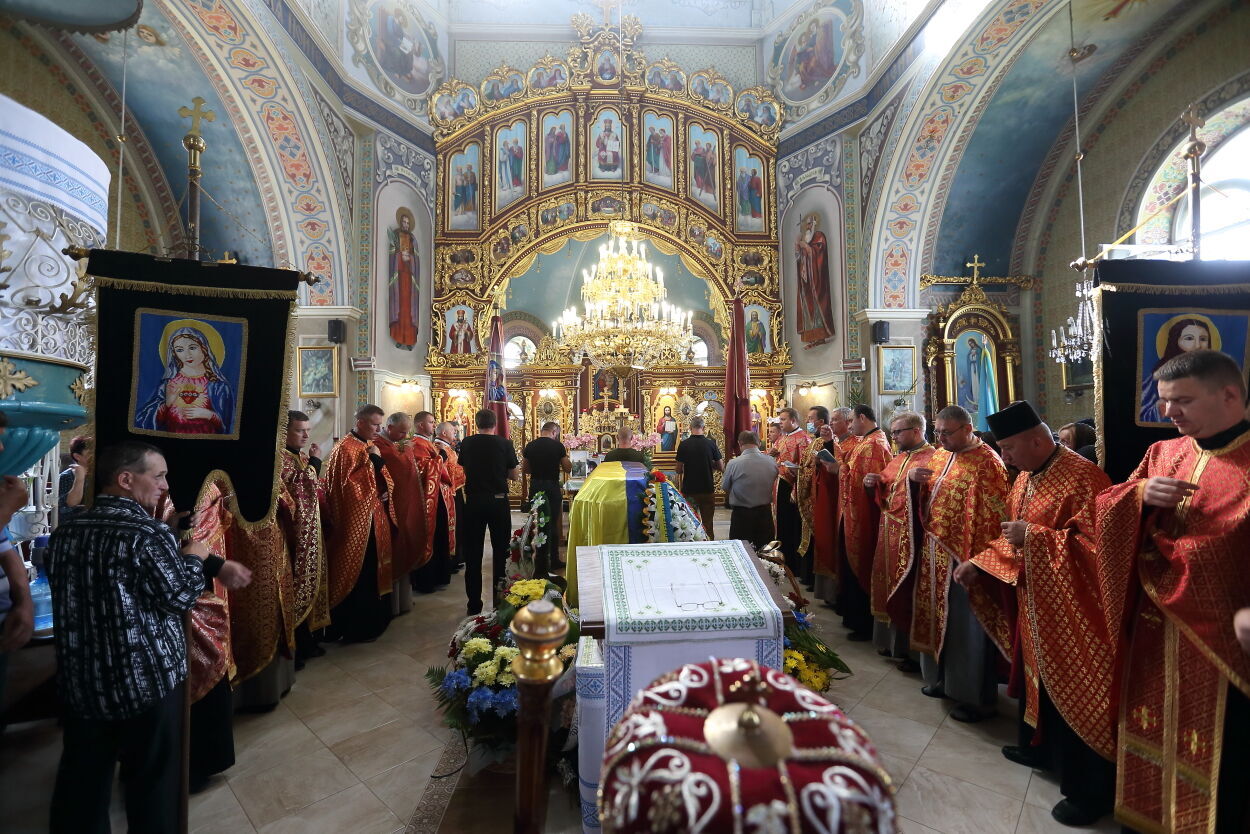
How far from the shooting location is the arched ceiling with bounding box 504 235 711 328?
50.0ft

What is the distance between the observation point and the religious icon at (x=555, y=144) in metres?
12.0

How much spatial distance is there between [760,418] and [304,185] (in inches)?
348

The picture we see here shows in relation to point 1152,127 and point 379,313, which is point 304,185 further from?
point 1152,127

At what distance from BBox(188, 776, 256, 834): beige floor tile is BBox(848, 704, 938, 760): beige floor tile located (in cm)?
291

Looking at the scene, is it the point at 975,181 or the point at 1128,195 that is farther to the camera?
the point at 975,181

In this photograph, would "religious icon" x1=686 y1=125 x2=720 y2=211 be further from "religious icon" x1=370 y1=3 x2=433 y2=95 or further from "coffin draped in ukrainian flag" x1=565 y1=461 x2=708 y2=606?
"coffin draped in ukrainian flag" x1=565 y1=461 x2=708 y2=606

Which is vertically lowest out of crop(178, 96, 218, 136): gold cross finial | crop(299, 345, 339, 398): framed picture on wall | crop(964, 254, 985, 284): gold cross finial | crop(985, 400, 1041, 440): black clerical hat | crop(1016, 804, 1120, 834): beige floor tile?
crop(1016, 804, 1120, 834): beige floor tile

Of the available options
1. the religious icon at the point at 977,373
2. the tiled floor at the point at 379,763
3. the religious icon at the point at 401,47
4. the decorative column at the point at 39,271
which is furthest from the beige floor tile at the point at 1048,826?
the religious icon at the point at 401,47

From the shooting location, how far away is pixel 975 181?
971 cm

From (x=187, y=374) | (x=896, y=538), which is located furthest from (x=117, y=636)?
(x=896, y=538)

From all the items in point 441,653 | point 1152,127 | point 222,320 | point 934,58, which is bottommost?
point 441,653

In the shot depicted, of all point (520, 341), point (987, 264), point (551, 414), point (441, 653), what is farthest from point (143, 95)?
point (987, 264)

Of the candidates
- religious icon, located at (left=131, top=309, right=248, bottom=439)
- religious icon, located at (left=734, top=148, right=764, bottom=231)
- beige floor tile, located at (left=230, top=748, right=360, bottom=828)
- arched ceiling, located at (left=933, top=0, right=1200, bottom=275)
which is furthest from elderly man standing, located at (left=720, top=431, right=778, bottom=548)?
religious icon, located at (left=734, top=148, right=764, bottom=231)

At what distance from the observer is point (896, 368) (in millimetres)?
9930
